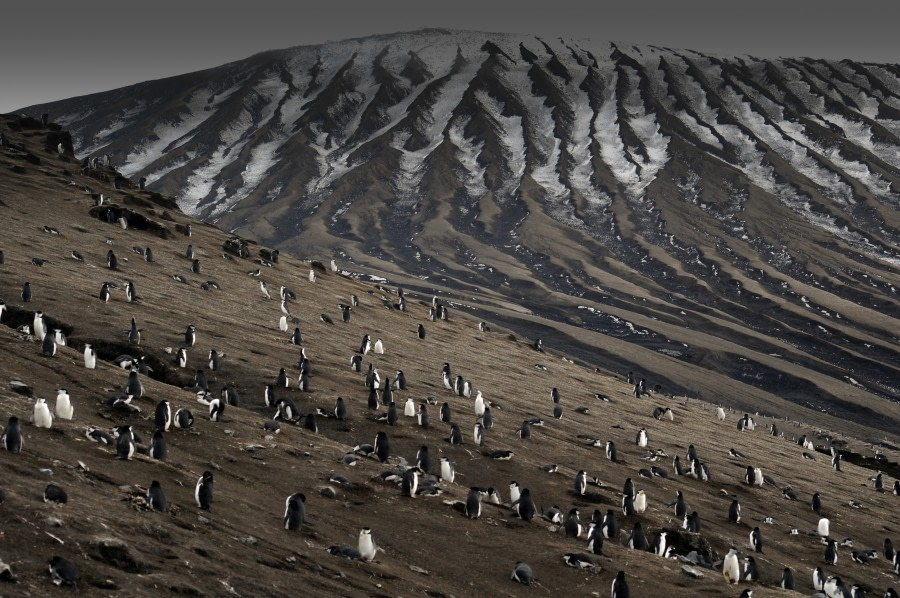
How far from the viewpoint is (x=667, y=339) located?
171 metres

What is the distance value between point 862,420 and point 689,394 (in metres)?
25.6

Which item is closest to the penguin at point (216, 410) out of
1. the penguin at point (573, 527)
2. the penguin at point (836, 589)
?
the penguin at point (573, 527)

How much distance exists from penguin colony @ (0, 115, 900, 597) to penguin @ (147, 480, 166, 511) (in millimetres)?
88

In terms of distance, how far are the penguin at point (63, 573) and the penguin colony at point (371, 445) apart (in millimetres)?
37

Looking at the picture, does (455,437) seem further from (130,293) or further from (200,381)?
(130,293)

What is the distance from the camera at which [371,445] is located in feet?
117

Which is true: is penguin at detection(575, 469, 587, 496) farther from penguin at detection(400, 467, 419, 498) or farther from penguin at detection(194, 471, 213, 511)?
penguin at detection(194, 471, 213, 511)

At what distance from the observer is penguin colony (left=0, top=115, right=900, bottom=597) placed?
24.4 meters

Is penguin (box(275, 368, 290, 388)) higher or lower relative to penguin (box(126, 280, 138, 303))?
lower

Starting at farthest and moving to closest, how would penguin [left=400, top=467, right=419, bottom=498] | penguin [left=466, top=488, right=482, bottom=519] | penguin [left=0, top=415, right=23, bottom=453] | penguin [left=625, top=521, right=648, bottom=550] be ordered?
penguin [left=625, top=521, right=648, bottom=550]
penguin [left=400, top=467, right=419, bottom=498]
penguin [left=466, top=488, right=482, bottom=519]
penguin [left=0, top=415, right=23, bottom=453]

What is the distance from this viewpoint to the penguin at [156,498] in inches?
813

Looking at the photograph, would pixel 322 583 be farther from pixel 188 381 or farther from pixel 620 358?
pixel 620 358

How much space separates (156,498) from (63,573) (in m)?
5.43

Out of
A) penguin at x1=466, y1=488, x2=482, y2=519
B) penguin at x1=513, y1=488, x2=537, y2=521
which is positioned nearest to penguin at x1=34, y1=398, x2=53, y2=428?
penguin at x1=466, y1=488, x2=482, y2=519
